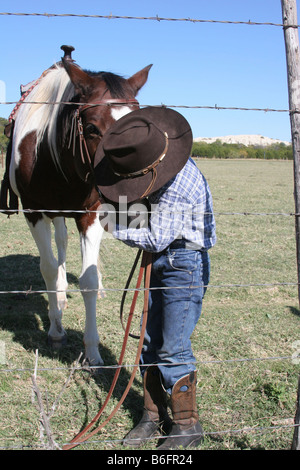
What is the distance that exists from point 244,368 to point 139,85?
2.24 meters

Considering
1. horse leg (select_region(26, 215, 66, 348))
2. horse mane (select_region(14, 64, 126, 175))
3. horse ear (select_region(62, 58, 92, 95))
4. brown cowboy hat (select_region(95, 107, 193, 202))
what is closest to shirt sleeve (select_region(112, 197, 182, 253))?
brown cowboy hat (select_region(95, 107, 193, 202))

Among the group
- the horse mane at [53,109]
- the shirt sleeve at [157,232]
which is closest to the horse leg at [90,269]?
the horse mane at [53,109]

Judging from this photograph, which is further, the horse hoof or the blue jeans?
the horse hoof

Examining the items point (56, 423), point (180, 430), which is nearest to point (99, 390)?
point (56, 423)

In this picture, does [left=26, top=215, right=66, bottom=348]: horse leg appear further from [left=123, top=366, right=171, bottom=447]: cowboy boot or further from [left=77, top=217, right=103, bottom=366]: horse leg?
[left=123, top=366, right=171, bottom=447]: cowboy boot

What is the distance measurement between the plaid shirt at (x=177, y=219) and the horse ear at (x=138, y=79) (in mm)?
961

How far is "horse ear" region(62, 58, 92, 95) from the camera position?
2.92 metres

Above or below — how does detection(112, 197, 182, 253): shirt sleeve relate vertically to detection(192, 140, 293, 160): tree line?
below

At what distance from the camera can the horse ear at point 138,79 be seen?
3141 millimetres

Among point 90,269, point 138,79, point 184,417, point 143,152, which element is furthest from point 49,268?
point 143,152

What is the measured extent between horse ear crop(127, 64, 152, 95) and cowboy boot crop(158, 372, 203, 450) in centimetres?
196

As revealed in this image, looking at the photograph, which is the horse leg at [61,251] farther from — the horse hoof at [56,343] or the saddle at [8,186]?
the horse hoof at [56,343]

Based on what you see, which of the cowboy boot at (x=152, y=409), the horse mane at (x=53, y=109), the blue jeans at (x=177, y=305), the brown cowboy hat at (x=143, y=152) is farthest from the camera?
the horse mane at (x=53, y=109)
